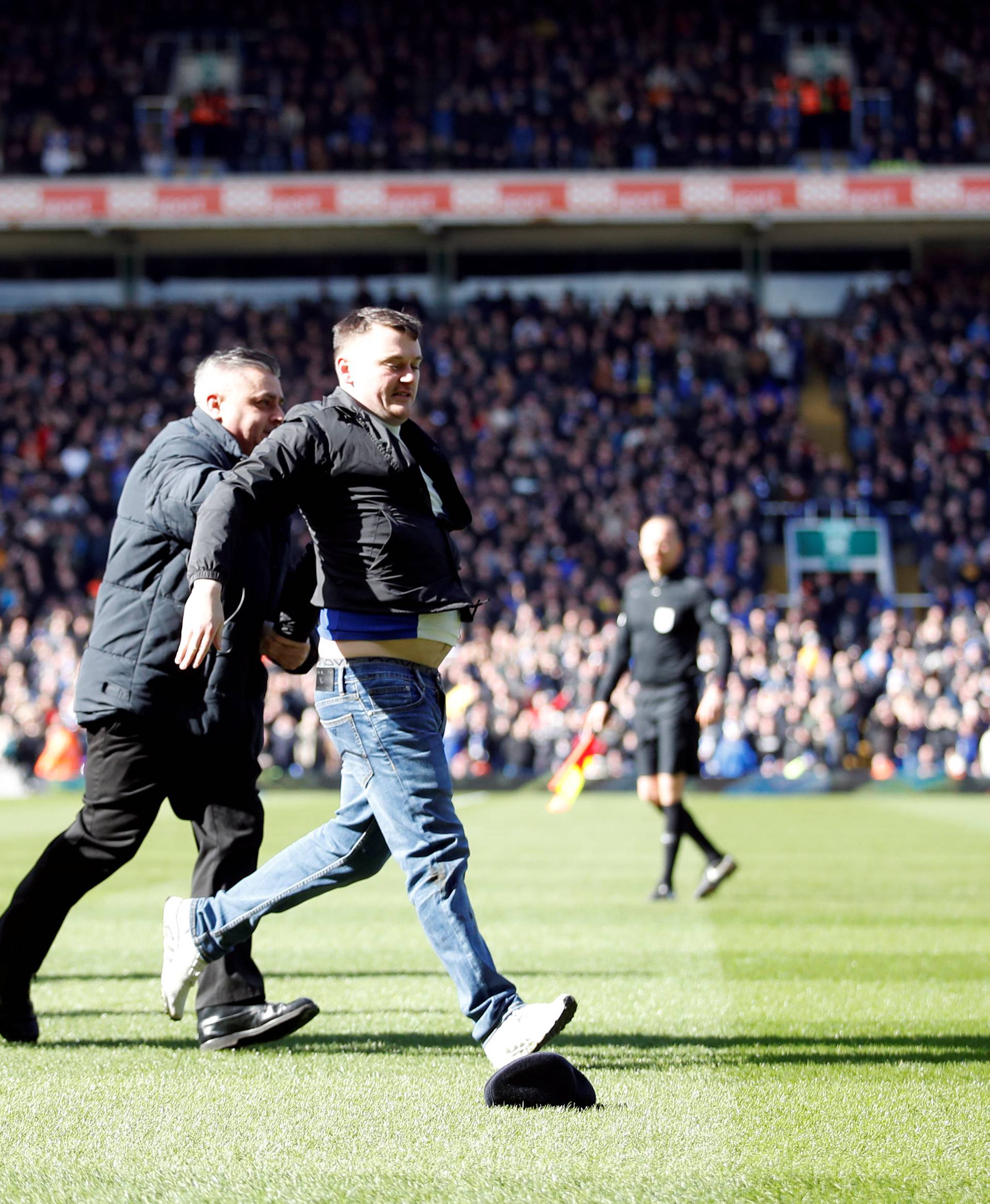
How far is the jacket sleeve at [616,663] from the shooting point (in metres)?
10.5

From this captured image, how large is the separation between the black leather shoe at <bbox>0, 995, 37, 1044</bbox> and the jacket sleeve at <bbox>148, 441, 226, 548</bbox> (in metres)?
1.66

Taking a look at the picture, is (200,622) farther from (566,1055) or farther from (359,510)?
(566,1055)

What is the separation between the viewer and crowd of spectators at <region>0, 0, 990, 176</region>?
3697 centimetres

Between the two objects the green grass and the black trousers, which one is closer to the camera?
the green grass

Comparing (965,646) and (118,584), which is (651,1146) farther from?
(965,646)

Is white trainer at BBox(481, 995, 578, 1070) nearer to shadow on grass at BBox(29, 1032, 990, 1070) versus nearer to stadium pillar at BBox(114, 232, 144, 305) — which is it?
shadow on grass at BBox(29, 1032, 990, 1070)

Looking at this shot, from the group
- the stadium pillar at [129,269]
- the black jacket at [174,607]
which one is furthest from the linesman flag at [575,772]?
the stadium pillar at [129,269]

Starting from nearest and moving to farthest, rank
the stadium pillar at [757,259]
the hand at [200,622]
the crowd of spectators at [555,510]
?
the hand at [200,622] < the crowd of spectators at [555,510] < the stadium pillar at [757,259]

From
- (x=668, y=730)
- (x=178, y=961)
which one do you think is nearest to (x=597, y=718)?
(x=668, y=730)

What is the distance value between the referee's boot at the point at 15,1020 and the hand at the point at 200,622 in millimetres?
1881

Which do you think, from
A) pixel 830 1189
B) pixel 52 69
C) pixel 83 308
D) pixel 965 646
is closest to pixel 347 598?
pixel 830 1189

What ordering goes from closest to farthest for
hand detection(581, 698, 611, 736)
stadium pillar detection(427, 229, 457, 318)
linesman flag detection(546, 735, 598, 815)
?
1. hand detection(581, 698, 611, 736)
2. linesman flag detection(546, 735, 598, 815)
3. stadium pillar detection(427, 229, 457, 318)

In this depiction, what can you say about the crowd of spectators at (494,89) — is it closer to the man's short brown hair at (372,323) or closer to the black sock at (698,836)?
the black sock at (698,836)

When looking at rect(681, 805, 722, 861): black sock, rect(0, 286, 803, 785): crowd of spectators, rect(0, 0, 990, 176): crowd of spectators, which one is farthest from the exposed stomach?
rect(0, 0, 990, 176): crowd of spectators
